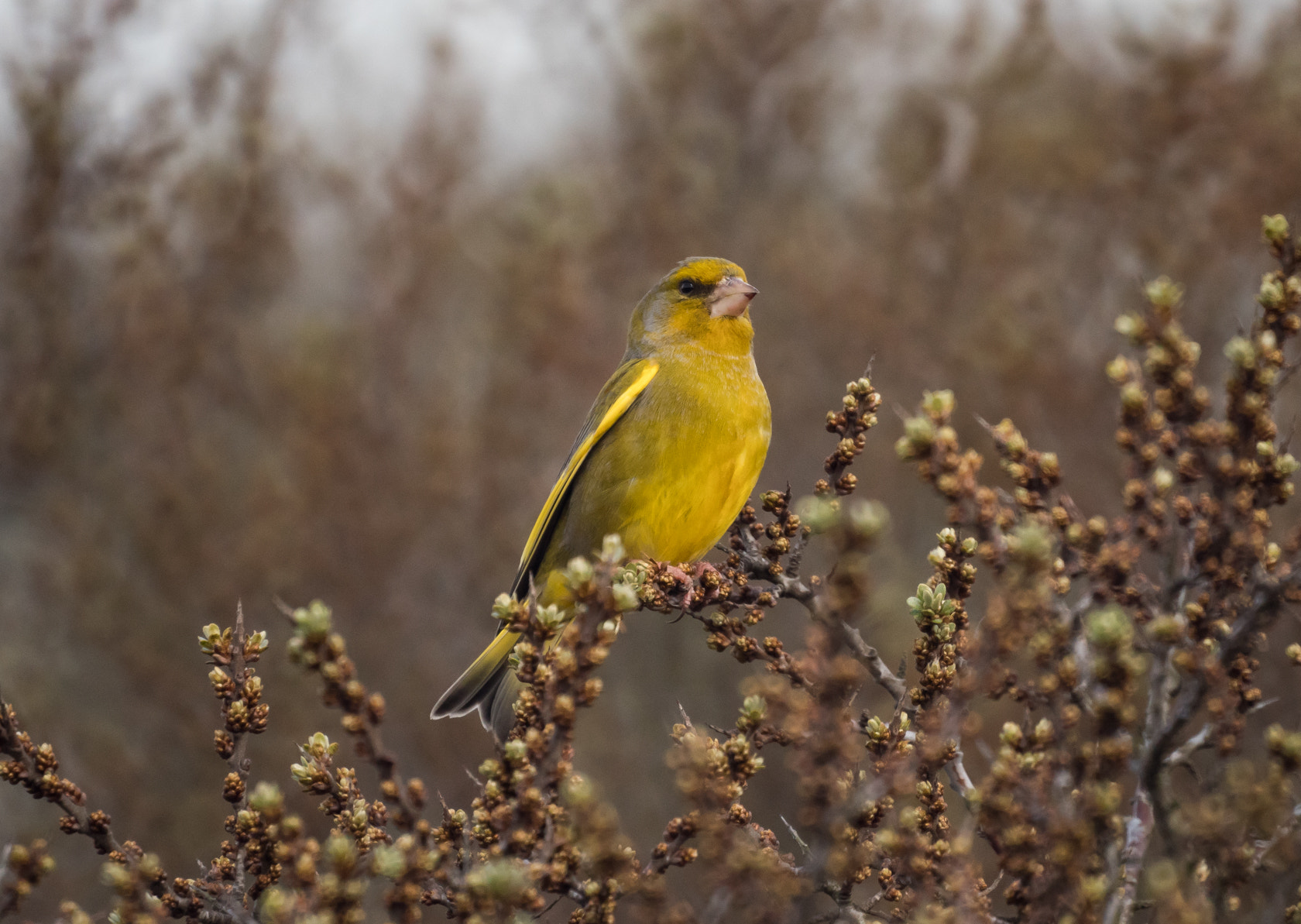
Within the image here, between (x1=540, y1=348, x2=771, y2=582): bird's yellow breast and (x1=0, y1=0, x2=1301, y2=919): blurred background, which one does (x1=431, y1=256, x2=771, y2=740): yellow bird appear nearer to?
(x1=540, y1=348, x2=771, y2=582): bird's yellow breast

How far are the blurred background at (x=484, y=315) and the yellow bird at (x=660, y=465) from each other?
2936 mm

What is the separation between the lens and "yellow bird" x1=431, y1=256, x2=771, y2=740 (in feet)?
14.6

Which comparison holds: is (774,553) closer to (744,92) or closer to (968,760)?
(968,760)

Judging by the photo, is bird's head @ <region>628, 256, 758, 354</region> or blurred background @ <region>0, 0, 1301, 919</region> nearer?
bird's head @ <region>628, 256, 758, 354</region>

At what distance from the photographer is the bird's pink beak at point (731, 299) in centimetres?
501

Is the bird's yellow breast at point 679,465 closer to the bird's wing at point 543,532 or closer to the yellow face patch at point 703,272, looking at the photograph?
the bird's wing at point 543,532

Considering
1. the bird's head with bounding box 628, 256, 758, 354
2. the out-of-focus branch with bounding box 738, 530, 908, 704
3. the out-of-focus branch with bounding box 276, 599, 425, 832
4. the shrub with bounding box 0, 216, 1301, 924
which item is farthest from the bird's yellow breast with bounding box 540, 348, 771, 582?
the out-of-focus branch with bounding box 276, 599, 425, 832

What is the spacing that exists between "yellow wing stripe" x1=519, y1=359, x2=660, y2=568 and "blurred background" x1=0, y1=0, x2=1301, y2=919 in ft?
10.6

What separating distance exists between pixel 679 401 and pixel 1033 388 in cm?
343

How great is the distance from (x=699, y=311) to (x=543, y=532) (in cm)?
132

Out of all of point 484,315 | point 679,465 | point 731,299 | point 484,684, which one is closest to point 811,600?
point 679,465

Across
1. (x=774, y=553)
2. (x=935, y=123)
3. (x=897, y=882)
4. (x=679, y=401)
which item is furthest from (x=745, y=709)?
(x=935, y=123)

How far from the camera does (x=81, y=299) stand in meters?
8.12

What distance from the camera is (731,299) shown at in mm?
5035
